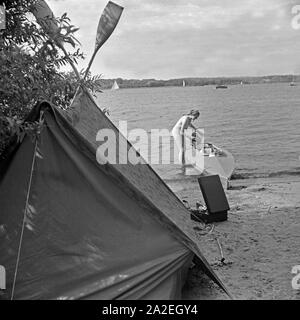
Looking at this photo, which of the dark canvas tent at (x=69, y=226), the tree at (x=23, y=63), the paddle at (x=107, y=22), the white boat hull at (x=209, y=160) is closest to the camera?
the tree at (x=23, y=63)

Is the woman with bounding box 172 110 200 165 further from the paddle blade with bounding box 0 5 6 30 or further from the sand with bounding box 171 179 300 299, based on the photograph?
the paddle blade with bounding box 0 5 6 30

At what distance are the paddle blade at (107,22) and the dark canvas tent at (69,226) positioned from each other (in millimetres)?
1154

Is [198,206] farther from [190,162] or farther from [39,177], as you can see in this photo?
[190,162]

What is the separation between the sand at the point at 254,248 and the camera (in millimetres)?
5250

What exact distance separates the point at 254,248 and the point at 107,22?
4044 millimetres

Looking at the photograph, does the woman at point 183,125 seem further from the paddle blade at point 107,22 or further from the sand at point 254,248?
the paddle blade at point 107,22

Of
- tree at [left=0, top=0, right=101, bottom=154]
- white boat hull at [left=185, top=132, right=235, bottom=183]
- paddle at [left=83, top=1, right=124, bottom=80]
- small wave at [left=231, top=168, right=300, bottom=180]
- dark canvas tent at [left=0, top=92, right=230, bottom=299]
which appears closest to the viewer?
tree at [left=0, top=0, right=101, bottom=154]

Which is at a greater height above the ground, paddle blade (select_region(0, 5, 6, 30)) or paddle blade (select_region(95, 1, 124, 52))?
paddle blade (select_region(95, 1, 124, 52))

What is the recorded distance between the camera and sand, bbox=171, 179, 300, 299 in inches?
207

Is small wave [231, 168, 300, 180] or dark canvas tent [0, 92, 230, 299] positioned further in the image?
small wave [231, 168, 300, 180]

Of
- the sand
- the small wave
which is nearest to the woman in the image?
the small wave

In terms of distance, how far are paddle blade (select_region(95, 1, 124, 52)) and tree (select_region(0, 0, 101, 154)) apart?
969 mm

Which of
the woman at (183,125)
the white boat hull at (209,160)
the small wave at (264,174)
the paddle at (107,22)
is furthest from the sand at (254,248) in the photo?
the small wave at (264,174)

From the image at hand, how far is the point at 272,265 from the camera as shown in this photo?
6.05m
